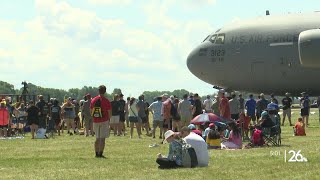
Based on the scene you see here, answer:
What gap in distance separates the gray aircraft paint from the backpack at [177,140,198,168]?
82.8ft

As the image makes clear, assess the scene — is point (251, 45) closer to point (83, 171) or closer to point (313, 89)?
point (313, 89)

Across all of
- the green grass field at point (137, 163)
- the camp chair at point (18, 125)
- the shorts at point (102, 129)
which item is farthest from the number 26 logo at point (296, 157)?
the camp chair at point (18, 125)

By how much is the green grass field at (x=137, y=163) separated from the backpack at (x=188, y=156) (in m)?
0.34

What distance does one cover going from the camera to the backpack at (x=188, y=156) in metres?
16.4

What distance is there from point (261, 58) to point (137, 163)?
26.9 meters

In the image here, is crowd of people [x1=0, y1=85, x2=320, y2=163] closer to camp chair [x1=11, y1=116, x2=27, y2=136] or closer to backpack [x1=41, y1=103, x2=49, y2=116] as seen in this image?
backpack [x1=41, y1=103, x2=49, y2=116]

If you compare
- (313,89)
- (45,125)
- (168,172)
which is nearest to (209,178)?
(168,172)

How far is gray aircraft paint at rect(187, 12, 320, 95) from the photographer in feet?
139

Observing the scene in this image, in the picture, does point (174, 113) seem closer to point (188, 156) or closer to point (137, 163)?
point (137, 163)

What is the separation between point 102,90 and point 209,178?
6.58 meters

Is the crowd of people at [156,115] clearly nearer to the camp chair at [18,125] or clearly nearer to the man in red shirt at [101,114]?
the man in red shirt at [101,114]

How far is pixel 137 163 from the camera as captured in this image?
17.8 metres

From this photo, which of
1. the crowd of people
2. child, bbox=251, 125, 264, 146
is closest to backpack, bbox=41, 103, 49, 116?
the crowd of people

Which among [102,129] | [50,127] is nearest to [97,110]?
[102,129]
